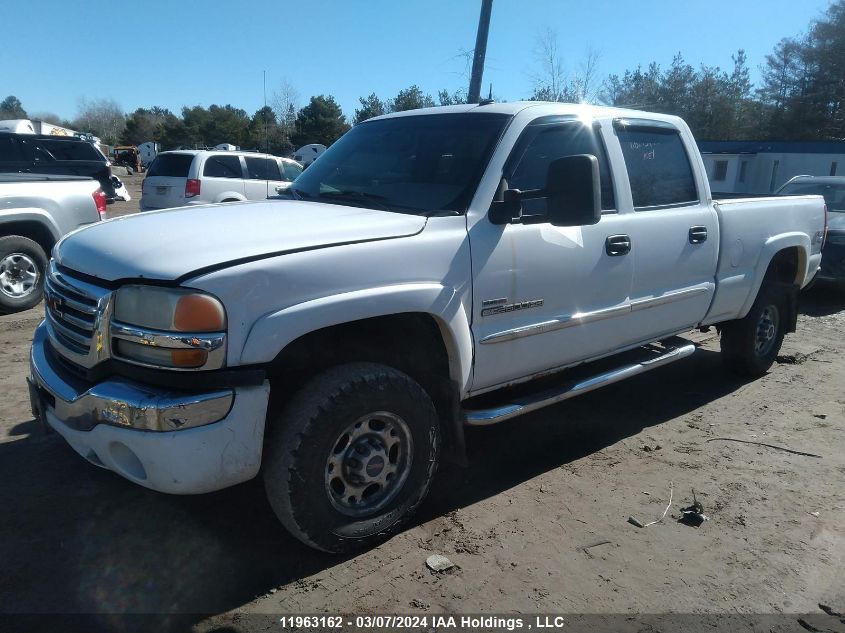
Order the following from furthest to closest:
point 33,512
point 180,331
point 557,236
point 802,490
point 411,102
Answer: point 411,102
point 802,490
point 557,236
point 33,512
point 180,331

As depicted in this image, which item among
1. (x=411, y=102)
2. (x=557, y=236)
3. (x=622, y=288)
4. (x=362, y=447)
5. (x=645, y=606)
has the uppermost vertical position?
(x=411, y=102)

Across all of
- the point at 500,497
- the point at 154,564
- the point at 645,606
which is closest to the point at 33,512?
the point at 154,564

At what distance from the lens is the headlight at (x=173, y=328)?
7.94 ft

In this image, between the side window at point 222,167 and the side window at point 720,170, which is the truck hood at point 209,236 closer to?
the side window at point 222,167

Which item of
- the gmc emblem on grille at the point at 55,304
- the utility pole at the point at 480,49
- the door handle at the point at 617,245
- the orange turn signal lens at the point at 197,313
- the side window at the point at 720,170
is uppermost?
the utility pole at the point at 480,49

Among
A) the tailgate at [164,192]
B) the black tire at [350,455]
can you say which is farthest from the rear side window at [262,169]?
the black tire at [350,455]

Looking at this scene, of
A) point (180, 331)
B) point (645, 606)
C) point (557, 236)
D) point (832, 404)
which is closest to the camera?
point (180, 331)

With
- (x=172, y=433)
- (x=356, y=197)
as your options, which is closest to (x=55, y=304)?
(x=172, y=433)

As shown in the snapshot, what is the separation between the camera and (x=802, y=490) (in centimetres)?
383

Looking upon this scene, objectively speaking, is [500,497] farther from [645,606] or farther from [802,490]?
[802,490]

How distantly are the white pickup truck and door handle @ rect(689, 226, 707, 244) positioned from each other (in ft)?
0.32

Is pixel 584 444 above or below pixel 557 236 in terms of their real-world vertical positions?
below

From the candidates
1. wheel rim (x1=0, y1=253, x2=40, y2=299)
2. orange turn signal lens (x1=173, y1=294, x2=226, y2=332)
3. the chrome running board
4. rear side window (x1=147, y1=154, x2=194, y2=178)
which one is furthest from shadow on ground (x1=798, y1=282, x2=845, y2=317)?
rear side window (x1=147, y1=154, x2=194, y2=178)

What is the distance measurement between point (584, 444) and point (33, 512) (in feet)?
10.4
